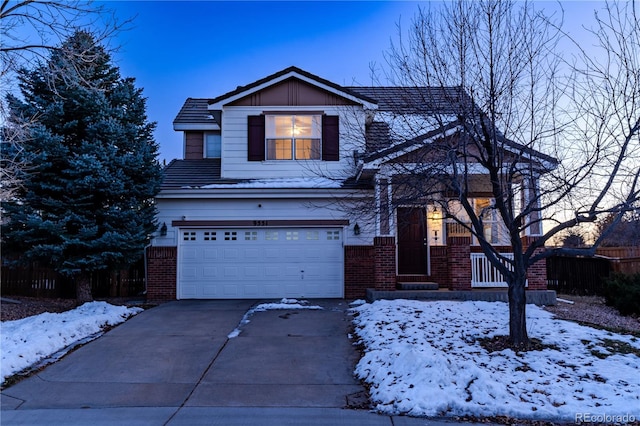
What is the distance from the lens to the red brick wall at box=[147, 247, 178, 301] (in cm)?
1257

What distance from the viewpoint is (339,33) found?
1605 cm

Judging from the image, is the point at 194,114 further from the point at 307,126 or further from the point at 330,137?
the point at 330,137

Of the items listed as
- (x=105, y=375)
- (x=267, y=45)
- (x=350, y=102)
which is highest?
(x=267, y=45)

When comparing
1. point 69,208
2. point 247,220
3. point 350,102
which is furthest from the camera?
point 350,102

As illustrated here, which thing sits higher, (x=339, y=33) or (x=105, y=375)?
(x=339, y=33)

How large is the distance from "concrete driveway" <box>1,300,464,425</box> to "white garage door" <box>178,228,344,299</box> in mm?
3174

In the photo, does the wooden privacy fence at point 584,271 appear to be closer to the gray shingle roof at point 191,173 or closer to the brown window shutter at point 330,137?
the brown window shutter at point 330,137

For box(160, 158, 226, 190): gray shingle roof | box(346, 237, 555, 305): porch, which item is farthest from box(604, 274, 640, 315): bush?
box(160, 158, 226, 190): gray shingle roof

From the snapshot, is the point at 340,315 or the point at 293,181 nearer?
the point at 340,315

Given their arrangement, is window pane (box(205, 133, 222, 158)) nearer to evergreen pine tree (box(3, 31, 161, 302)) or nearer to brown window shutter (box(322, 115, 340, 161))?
evergreen pine tree (box(3, 31, 161, 302))

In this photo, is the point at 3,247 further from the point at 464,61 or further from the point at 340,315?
the point at 464,61

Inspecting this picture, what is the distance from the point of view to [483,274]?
465 inches

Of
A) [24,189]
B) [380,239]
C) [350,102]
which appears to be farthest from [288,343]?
[350,102]

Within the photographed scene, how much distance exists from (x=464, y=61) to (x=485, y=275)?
255 inches
